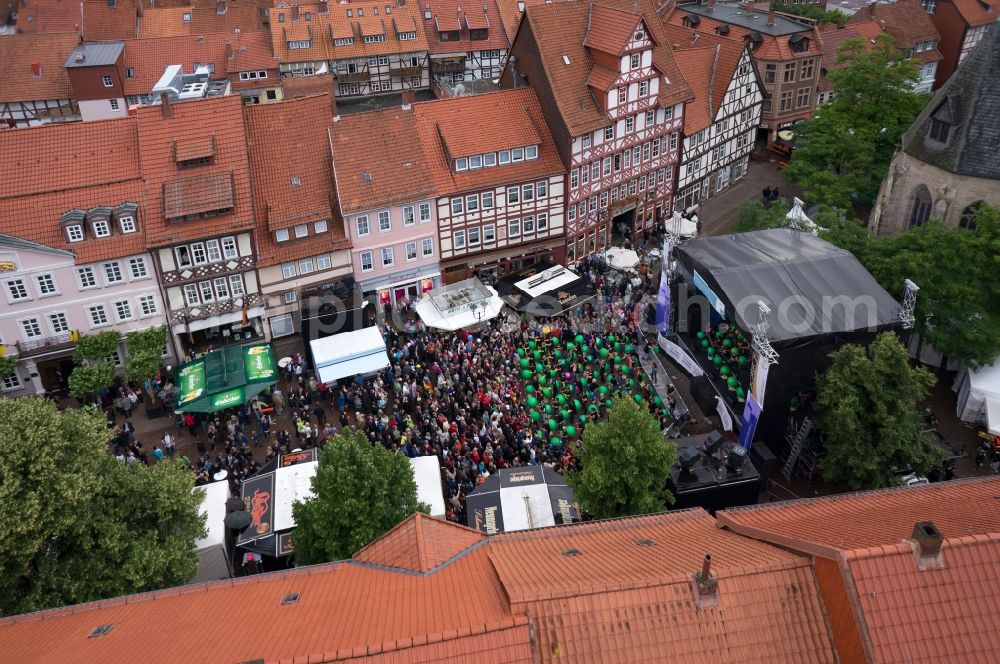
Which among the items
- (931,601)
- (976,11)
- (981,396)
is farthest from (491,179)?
(976,11)

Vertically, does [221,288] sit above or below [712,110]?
below

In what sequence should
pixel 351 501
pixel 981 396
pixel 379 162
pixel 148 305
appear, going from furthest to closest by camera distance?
pixel 379 162
pixel 148 305
pixel 981 396
pixel 351 501

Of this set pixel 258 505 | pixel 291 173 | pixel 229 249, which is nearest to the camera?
pixel 258 505

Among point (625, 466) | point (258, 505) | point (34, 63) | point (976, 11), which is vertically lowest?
point (258, 505)

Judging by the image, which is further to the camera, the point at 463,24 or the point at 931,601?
the point at 463,24

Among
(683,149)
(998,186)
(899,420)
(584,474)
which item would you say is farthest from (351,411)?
(998,186)

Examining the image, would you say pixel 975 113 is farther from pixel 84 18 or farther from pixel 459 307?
pixel 84 18

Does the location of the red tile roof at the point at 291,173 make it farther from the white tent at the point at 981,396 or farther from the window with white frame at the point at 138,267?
the white tent at the point at 981,396
